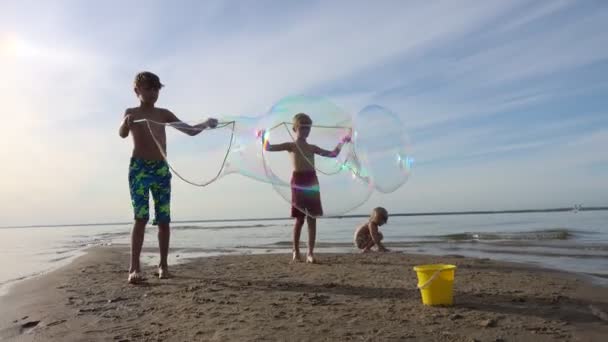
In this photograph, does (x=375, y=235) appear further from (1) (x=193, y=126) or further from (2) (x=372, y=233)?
(1) (x=193, y=126)

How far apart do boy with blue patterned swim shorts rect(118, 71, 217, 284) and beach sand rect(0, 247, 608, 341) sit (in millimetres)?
528

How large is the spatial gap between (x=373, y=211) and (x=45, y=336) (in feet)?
23.5

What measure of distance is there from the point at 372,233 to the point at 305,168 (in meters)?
3.33

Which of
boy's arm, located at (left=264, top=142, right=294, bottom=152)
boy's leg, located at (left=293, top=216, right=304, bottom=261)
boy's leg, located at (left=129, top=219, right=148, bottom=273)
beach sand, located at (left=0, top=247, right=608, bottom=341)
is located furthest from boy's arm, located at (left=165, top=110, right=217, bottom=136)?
boy's leg, located at (left=293, top=216, right=304, bottom=261)

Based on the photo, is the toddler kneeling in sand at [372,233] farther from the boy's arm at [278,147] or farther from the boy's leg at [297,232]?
the boy's arm at [278,147]

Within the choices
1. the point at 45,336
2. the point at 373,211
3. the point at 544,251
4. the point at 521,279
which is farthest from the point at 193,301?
the point at 544,251

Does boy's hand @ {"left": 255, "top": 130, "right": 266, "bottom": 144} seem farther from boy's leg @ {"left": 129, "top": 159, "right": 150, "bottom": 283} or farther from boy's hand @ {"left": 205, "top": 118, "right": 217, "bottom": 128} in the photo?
boy's leg @ {"left": 129, "top": 159, "right": 150, "bottom": 283}

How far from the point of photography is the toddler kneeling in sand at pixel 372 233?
971 centimetres

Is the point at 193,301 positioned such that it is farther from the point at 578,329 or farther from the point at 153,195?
the point at 578,329

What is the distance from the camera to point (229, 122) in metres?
5.90

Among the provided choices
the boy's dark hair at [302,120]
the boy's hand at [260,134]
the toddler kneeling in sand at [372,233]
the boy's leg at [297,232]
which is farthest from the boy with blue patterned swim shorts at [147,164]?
the toddler kneeling in sand at [372,233]

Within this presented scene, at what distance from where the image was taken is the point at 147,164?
5.66 metres

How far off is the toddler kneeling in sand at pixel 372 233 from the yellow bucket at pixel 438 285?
5.46 m

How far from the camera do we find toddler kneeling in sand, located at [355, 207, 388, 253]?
31.9ft
